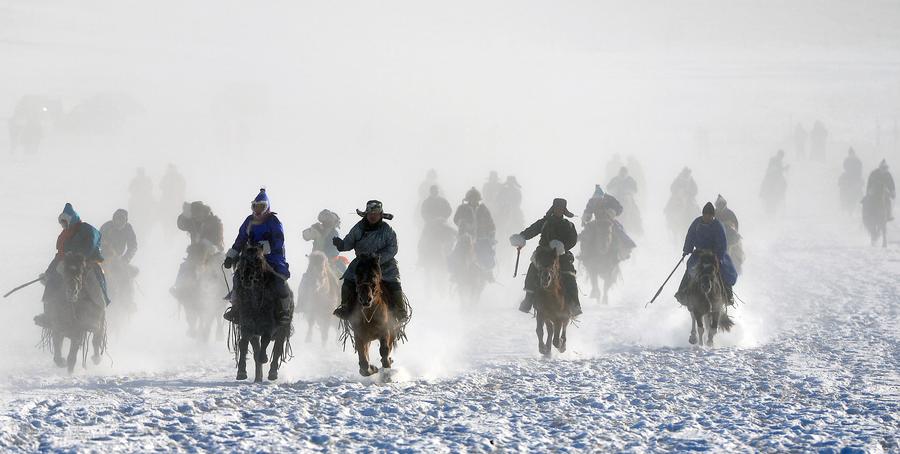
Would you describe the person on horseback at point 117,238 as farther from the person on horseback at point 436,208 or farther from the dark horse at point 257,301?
the person on horseback at point 436,208

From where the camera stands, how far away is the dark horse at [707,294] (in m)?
13.4

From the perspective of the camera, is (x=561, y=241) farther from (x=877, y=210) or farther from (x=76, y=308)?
(x=877, y=210)

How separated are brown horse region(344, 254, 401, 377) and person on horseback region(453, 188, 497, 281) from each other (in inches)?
349

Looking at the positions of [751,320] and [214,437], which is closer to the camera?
[214,437]

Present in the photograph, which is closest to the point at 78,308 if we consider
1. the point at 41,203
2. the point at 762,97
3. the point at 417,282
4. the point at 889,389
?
the point at 889,389

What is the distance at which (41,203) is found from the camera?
4397 centimetres

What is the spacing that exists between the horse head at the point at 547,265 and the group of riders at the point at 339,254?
0.10 ft

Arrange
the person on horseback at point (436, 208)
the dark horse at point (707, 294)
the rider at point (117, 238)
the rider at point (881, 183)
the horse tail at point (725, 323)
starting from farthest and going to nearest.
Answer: the rider at point (881, 183)
the person on horseback at point (436, 208)
the rider at point (117, 238)
the horse tail at point (725, 323)
the dark horse at point (707, 294)

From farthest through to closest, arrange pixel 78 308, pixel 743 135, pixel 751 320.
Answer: pixel 743 135
pixel 751 320
pixel 78 308

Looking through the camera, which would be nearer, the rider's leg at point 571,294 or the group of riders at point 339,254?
the group of riders at point 339,254

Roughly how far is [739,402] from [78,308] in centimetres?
770

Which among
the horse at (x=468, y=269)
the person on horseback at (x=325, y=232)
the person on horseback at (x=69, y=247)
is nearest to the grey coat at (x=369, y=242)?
the person on horseback at (x=69, y=247)

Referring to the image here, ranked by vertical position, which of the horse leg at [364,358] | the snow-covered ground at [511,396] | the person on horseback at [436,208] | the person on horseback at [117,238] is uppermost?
the person on horseback at [436,208]

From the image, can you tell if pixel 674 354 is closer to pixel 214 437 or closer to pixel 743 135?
pixel 214 437
